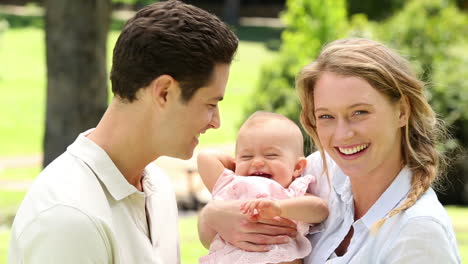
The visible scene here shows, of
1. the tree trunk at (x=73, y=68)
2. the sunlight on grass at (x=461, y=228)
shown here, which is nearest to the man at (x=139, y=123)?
the sunlight on grass at (x=461, y=228)

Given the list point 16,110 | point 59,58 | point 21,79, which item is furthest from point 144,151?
point 21,79

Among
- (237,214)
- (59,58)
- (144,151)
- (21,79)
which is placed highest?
(144,151)

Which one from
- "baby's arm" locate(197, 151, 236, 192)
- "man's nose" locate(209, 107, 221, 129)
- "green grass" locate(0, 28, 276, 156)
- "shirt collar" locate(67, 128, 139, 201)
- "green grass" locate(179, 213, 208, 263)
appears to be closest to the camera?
"shirt collar" locate(67, 128, 139, 201)

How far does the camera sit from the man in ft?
8.57

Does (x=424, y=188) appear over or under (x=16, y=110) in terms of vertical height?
over

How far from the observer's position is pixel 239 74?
23219 millimetres

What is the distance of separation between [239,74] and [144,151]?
20472 mm

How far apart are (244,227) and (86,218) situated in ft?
2.25

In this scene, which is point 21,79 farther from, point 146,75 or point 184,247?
point 146,75

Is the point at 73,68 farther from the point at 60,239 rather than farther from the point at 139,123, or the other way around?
the point at 60,239

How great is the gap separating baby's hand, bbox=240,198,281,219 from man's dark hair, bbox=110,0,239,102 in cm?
46

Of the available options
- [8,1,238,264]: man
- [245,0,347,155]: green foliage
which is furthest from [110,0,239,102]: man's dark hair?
[245,0,347,155]: green foliage

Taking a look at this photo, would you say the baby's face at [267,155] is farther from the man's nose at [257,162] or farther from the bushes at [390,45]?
the bushes at [390,45]

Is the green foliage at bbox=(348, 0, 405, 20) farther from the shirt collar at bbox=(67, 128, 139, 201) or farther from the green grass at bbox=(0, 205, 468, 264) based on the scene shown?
the shirt collar at bbox=(67, 128, 139, 201)
